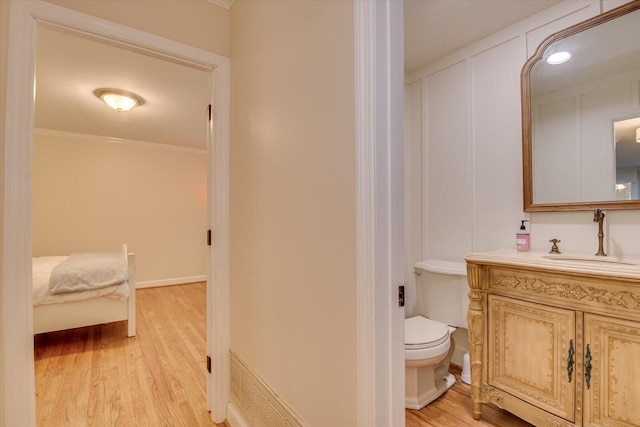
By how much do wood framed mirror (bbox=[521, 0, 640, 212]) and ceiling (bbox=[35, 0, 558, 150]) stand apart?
352mm

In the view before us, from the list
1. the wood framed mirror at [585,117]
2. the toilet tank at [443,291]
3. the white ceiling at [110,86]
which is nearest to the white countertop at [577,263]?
the wood framed mirror at [585,117]

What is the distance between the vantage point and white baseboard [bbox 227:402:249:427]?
150 cm

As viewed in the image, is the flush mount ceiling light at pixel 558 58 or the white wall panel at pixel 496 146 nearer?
the flush mount ceiling light at pixel 558 58

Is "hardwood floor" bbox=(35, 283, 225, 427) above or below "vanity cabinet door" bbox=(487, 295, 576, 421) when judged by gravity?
below

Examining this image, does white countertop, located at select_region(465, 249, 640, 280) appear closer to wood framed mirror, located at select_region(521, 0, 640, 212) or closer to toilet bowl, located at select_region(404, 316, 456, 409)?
wood framed mirror, located at select_region(521, 0, 640, 212)

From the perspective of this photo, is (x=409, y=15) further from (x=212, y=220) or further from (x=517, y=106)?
(x=212, y=220)

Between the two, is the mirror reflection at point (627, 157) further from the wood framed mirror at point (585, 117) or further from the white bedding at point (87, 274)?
the white bedding at point (87, 274)

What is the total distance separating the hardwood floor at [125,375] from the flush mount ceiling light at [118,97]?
7.87 ft

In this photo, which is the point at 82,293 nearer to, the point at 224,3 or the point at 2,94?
the point at 2,94

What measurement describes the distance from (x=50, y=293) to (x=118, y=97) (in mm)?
1947

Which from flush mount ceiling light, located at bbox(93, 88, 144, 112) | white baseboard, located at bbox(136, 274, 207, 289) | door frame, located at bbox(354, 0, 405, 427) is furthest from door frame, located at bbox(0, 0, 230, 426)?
white baseboard, located at bbox(136, 274, 207, 289)

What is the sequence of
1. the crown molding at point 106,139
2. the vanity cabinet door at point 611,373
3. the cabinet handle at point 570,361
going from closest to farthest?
the vanity cabinet door at point 611,373 → the cabinet handle at point 570,361 → the crown molding at point 106,139

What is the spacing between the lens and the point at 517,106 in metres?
1.90

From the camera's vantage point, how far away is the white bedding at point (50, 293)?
246cm
